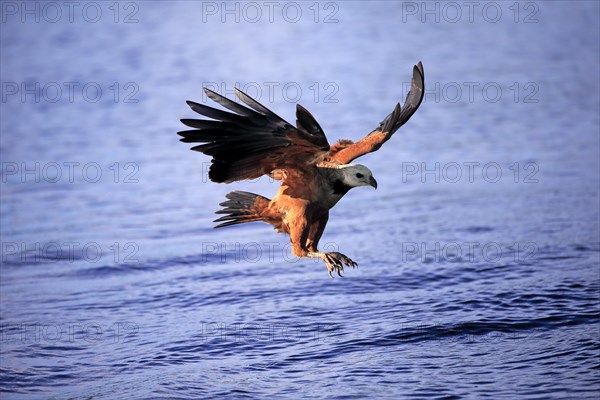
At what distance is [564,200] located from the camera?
36.8 ft

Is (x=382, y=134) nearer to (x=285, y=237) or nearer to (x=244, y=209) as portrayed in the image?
(x=244, y=209)

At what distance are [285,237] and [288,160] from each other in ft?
12.4

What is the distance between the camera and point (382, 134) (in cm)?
714

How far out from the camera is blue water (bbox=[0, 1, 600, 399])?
7324 millimetres

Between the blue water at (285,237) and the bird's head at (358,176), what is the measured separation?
132 centimetres

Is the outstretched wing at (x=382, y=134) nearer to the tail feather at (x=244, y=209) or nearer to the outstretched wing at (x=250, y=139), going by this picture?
the outstretched wing at (x=250, y=139)

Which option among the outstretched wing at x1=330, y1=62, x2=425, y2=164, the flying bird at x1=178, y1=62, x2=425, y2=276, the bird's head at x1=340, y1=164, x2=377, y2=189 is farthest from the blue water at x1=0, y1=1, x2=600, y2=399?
the outstretched wing at x1=330, y1=62, x2=425, y2=164

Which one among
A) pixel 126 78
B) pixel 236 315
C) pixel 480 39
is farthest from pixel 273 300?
pixel 480 39

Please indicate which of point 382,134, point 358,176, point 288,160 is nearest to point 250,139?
A: point 288,160

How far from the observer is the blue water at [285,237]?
7324 millimetres

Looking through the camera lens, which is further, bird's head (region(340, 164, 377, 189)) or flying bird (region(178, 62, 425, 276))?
bird's head (region(340, 164, 377, 189))

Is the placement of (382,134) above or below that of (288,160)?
above

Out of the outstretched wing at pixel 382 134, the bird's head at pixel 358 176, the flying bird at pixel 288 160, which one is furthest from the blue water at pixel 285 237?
the outstretched wing at pixel 382 134

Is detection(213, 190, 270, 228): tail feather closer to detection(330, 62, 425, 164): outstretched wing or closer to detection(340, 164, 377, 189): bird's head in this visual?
detection(330, 62, 425, 164): outstretched wing
